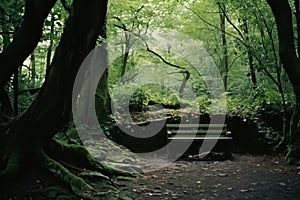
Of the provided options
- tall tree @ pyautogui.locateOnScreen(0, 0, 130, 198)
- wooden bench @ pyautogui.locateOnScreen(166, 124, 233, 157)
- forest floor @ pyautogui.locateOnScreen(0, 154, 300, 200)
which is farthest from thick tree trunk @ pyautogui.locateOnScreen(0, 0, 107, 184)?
wooden bench @ pyautogui.locateOnScreen(166, 124, 233, 157)

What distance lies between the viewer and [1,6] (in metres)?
4.46

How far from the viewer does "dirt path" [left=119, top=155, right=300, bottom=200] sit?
483 centimetres

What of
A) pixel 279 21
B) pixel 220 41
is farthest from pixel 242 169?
pixel 220 41

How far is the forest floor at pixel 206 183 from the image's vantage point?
168 inches

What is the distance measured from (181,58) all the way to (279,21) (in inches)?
415

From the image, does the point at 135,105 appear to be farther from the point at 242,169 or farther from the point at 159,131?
the point at 242,169

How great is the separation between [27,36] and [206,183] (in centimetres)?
391

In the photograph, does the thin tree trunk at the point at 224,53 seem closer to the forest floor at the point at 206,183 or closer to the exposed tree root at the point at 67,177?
the forest floor at the point at 206,183

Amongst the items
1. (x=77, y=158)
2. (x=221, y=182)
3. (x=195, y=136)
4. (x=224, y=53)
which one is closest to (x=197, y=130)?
(x=195, y=136)

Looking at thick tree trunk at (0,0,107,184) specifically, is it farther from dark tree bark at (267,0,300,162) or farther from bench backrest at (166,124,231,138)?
bench backrest at (166,124,231,138)

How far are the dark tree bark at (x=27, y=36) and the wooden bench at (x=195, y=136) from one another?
598 centimetres

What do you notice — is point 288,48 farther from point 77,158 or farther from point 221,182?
point 77,158

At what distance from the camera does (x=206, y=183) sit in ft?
18.9

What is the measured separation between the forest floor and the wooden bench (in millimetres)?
1407
